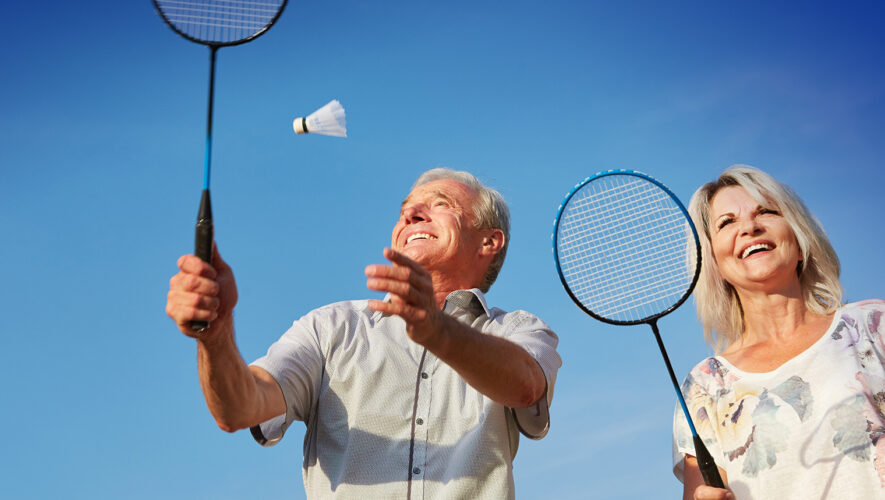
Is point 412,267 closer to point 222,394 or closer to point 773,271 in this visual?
point 222,394

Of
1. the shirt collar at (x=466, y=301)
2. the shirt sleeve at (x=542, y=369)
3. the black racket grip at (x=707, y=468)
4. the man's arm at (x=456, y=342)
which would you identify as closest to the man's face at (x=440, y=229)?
the shirt collar at (x=466, y=301)

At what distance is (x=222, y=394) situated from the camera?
161 inches

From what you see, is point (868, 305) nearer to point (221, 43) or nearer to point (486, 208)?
point (486, 208)

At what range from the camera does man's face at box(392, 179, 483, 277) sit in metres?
5.50

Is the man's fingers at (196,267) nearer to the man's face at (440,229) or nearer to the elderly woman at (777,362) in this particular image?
the man's face at (440,229)

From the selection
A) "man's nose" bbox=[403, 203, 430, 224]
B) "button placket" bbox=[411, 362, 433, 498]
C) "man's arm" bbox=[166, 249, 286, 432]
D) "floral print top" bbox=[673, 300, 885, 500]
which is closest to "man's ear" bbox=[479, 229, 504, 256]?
"man's nose" bbox=[403, 203, 430, 224]

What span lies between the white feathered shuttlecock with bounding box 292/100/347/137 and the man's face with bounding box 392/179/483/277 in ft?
2.71

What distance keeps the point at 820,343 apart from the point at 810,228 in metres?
0.82

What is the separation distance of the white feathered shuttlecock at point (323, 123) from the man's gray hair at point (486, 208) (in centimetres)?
106

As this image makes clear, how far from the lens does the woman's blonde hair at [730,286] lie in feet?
18.7

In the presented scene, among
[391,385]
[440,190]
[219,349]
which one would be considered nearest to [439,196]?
[440,190]

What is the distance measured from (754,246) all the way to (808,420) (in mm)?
1155

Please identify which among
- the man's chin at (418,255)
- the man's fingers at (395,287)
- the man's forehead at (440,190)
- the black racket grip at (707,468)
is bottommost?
the black racket grip at (707,468)

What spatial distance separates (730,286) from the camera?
6.02 metres
